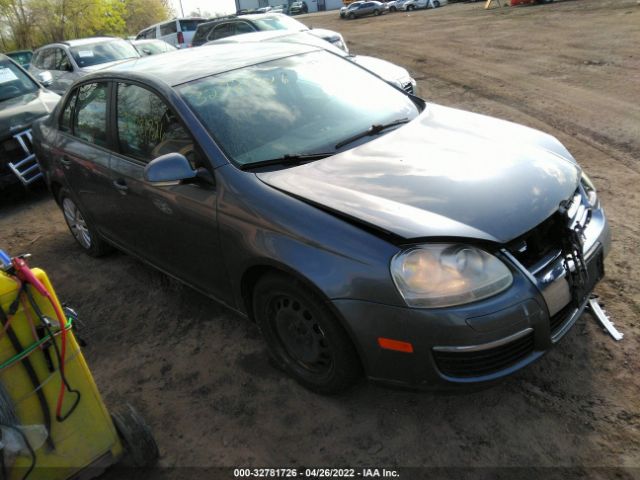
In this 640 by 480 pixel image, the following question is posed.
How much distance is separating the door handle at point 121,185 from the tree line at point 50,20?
3244cm

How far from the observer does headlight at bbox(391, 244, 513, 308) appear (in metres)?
→ 2.11

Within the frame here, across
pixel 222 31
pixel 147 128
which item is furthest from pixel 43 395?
pixel 222 31

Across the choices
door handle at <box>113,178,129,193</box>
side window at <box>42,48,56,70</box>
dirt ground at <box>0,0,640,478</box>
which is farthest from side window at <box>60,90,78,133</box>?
side window at <box>42,48,56,70</box>

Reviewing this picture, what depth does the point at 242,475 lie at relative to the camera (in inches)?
92.9

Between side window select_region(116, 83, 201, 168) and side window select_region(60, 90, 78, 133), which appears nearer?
side window select_region(116, 83, 201, 168)

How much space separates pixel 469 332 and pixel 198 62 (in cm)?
253

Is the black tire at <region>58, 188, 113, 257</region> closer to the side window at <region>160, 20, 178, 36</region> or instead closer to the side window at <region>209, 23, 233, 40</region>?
the side window at <region>209, 23, 233, 40</region>

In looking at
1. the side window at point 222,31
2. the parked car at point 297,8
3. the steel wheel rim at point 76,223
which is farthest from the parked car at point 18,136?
the parked car at point 297,8

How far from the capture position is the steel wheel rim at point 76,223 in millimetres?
4625

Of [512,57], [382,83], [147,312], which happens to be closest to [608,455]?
[382,83]

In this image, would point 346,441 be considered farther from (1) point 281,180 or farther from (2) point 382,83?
(2) point 382,83

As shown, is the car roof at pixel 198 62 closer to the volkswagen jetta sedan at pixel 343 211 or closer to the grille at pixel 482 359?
the volkswagen jetta sedan at pixel 343 211

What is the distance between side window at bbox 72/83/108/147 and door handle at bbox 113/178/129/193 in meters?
0.34

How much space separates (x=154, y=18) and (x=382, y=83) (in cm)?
4387
